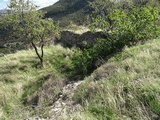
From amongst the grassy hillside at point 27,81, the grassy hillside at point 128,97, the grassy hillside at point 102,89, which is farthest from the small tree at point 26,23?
the grassy hillside at point 128,97

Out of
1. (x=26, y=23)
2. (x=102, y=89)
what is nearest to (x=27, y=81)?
(x=26, y=23)

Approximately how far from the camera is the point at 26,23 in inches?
597

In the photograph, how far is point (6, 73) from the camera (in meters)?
14.1

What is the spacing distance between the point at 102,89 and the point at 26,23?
35.7 ft

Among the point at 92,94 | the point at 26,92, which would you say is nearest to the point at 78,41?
the point at 26,92

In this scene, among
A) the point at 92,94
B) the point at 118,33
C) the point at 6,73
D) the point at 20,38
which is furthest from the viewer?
the point at 20,38

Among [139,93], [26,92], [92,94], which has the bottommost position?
[26,92]

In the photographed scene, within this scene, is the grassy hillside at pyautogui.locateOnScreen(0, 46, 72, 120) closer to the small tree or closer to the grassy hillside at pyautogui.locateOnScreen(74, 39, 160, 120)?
the small tree

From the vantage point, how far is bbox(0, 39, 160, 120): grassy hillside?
4.59 metres

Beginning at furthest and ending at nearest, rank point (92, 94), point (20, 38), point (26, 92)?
point (20, 38)
point (26, 92)
point (92, 94)

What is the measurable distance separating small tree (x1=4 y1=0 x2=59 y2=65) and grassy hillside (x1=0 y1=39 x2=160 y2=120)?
217 cm

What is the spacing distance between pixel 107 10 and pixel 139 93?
1607 cm

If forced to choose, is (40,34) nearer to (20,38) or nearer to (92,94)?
(20,38)

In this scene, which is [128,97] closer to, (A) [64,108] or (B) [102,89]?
(B) [102,89]
